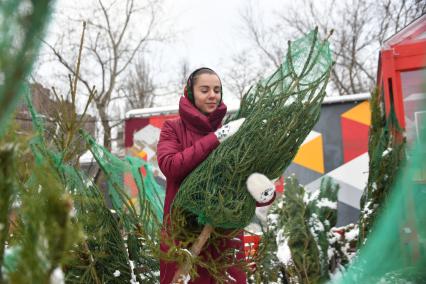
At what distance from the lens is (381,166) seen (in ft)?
9.57

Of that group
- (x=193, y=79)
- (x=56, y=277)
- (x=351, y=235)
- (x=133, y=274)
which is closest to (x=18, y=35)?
(x=56, y=277)

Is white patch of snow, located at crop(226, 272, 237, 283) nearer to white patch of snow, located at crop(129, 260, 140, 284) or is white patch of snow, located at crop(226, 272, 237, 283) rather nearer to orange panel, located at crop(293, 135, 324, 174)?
white patch of snow, located at crop(129, 260, 140, 284)

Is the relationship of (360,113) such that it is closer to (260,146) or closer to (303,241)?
(303,241)

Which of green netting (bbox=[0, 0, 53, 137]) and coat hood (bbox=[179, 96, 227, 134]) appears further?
coat hood (bbox=[179, 96, 227, 134])

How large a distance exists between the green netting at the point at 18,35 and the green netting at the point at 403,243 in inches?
51.9

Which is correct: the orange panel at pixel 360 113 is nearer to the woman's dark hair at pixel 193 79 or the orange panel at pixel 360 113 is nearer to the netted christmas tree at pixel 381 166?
the netted christmas tree at pixel 381 166

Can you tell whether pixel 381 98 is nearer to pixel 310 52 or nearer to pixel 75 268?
pixel 310 52

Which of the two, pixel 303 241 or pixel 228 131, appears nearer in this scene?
pixel 228 131

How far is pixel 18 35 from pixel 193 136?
1428 millimetres

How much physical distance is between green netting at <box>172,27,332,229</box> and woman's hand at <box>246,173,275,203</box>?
0.09ft

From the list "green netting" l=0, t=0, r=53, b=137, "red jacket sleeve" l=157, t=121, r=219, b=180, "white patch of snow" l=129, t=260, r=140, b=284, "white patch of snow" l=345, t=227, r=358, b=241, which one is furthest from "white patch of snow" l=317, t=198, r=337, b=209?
"green netting" l=0, t=0, r=53, b=137

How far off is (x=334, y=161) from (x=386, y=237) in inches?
202

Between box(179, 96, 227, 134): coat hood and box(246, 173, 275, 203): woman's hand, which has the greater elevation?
box(179, 96, 227, 134): coat hood

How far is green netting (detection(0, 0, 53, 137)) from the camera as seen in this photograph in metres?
0.54
